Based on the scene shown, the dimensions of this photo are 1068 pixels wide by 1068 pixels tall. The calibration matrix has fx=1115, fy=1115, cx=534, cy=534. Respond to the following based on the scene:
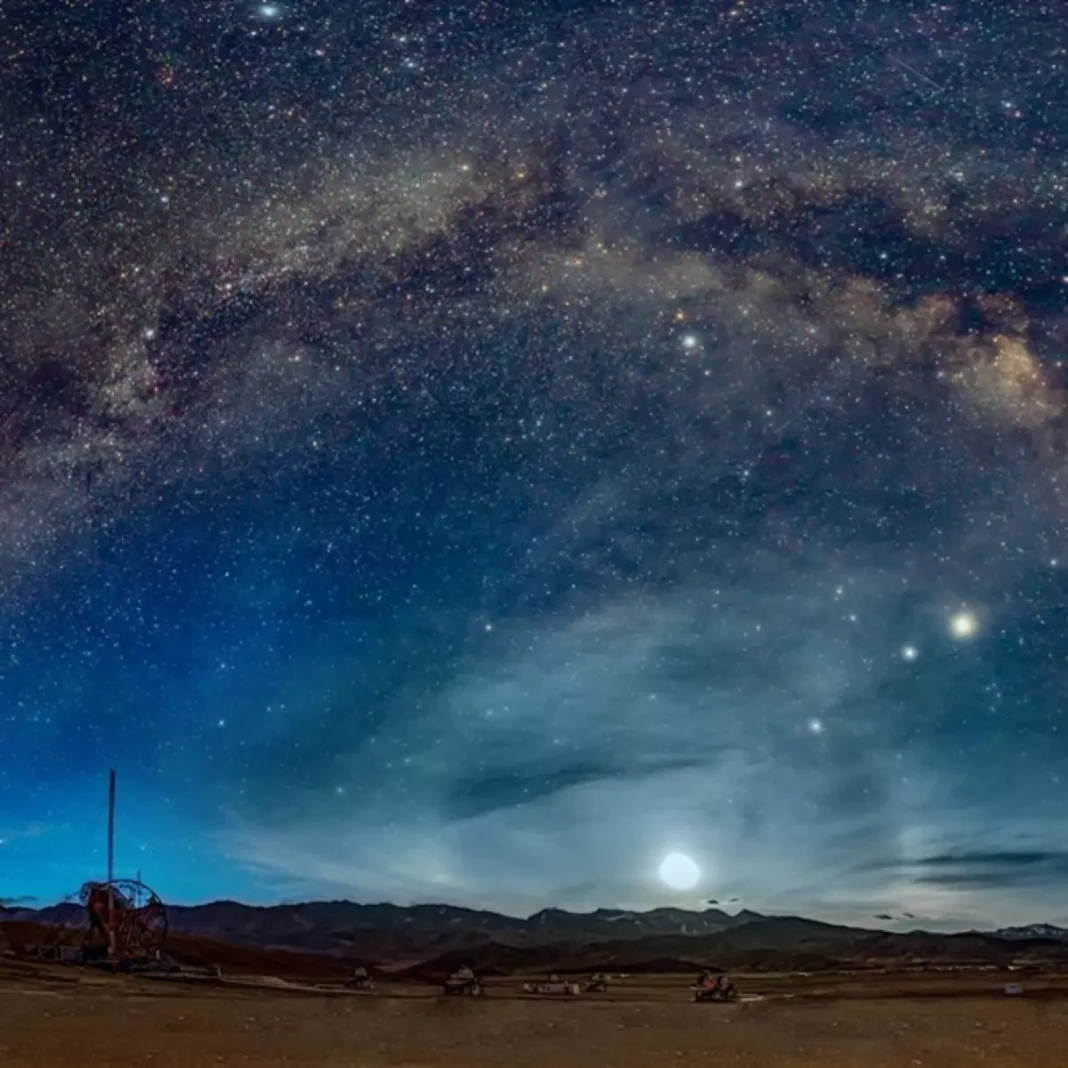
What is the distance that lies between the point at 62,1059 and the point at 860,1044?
66.9 feet

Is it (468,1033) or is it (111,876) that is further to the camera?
(111,876)

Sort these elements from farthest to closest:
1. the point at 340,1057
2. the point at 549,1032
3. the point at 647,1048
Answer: the point at 549,1032, the point at 647,1048, the point at 340,1057

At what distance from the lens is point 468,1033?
105 feet

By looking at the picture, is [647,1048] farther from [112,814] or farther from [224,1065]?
[112,814]

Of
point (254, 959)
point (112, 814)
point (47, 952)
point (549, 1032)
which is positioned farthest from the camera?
point (254, 959)

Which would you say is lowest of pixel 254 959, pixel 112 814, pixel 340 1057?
pixel 254 959

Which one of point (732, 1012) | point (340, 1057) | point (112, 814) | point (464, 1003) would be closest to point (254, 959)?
point (112, 814)

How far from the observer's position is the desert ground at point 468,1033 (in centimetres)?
2277

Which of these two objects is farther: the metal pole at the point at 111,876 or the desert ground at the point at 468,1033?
the metal pole at the point at 111,876

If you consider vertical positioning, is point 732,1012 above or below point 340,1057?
below

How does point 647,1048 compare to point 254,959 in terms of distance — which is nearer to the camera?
point 647,1048

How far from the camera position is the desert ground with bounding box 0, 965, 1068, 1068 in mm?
22766

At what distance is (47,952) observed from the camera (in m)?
68.6

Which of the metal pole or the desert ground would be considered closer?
the desert ground
